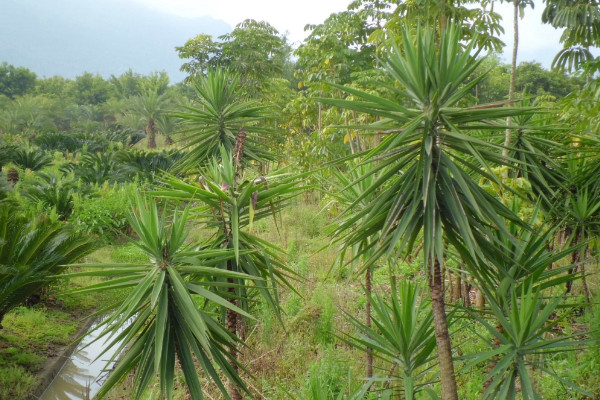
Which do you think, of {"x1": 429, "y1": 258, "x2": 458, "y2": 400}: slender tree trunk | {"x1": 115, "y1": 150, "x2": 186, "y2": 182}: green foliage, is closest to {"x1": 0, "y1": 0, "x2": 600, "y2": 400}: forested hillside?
{"x1": 429, "y1": 258, "x2": 458, "y2": 400}: slender tree trunk

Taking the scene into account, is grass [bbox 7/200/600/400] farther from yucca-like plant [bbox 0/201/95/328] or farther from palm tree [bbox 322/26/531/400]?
yucca-like plant [bbox 0/201/95/328]

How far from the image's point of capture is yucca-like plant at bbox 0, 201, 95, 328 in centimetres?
493

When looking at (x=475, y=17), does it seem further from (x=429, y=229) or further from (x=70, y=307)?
(x=70, y=307)

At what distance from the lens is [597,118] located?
4.28 meters

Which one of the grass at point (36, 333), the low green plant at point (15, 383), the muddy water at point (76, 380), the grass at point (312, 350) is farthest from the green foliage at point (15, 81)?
the low green plant at point (15, 383)

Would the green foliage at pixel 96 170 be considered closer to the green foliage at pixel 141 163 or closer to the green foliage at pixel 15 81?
the green foliage at pixel 141 163

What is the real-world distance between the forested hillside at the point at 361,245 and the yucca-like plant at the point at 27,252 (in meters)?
0.03

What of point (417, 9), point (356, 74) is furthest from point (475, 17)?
point (356, 74)

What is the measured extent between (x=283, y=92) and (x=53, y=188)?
683 cm

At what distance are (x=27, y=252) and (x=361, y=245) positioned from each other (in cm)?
442

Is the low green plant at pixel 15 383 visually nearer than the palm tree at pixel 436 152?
No

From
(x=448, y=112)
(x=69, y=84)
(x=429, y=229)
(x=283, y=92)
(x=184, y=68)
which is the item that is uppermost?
(x=69, y=84)

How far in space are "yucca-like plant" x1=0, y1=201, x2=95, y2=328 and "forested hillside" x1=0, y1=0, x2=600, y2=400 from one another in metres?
0.03

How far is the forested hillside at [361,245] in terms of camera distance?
2158 millimetres
